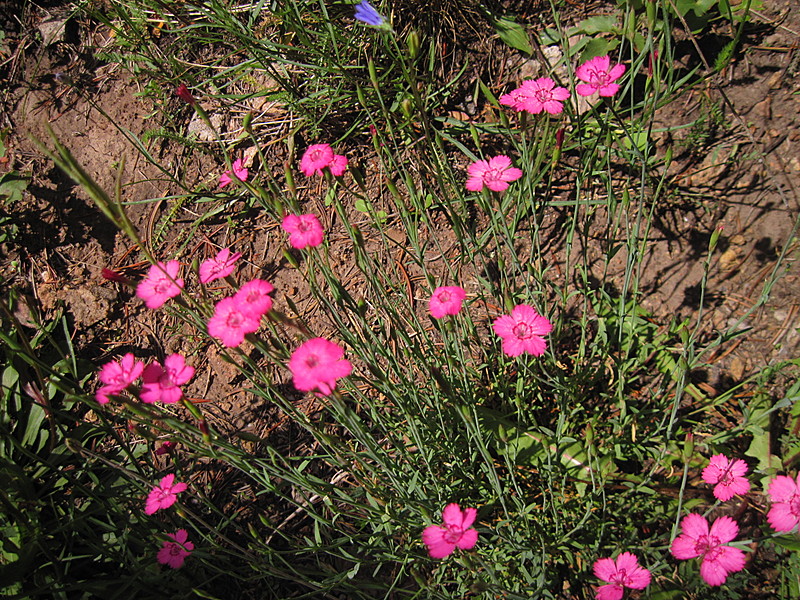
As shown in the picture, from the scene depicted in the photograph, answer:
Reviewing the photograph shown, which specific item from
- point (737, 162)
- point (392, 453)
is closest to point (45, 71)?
point (392, 453)

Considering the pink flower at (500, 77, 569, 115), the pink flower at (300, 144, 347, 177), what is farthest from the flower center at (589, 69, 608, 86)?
the pink flower at (300, 144, 347, 177)

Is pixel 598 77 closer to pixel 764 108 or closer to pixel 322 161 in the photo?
pixel 322 161

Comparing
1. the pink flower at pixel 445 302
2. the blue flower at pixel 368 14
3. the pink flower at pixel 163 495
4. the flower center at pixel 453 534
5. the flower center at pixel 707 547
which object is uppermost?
the blue flower at pixel 368 14

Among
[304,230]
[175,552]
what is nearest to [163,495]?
[175,552]

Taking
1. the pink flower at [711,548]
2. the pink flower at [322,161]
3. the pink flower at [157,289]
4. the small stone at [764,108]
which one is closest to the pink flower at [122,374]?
the pink flower at [157,289]

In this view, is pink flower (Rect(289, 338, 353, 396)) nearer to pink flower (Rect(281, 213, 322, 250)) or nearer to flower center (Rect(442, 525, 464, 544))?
pink flower (Rect(281, 213, 322, 250))

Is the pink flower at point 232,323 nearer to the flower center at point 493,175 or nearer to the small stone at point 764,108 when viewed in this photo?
the flower center at point 493,175

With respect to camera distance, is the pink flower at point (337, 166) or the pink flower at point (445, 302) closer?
the pink flower at point (445, 302)
